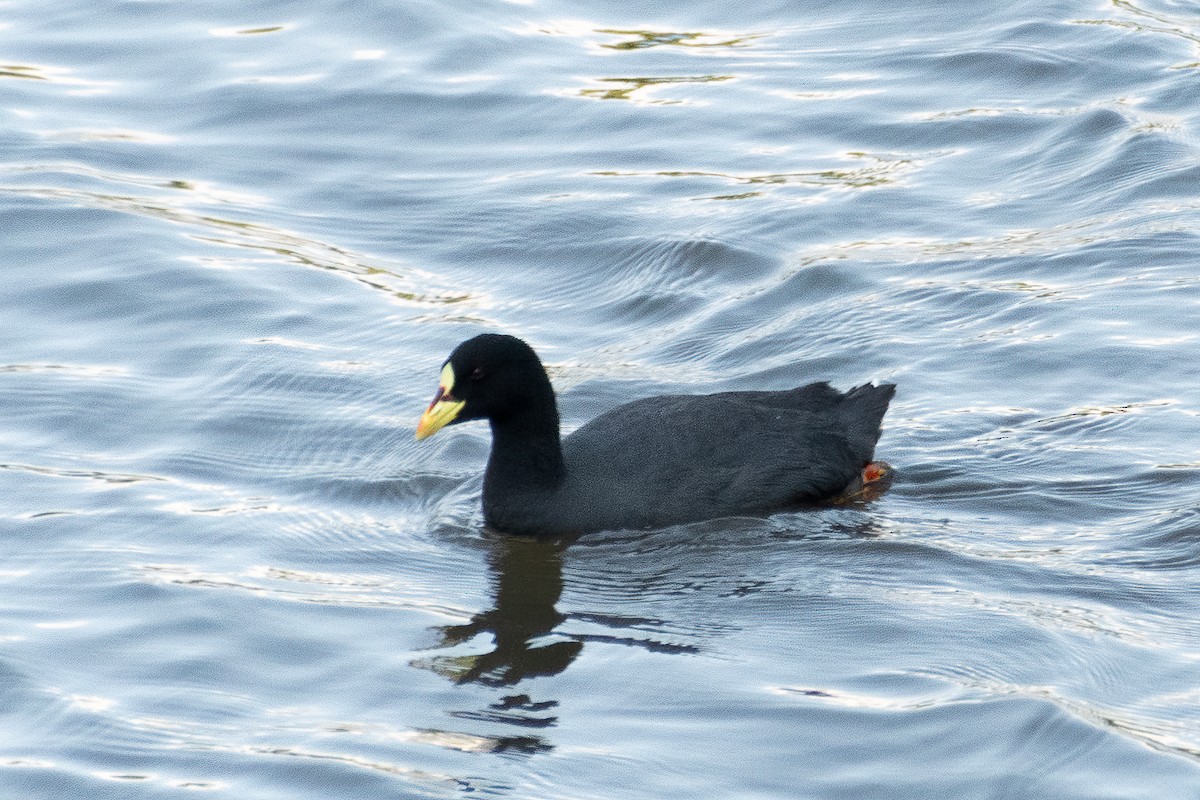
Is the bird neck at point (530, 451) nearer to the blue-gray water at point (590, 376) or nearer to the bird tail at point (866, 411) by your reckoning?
the blue-gray water at point (590, 376)

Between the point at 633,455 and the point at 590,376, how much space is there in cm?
158

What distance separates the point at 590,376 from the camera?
32.3 ft

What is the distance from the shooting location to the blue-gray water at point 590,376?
650cm

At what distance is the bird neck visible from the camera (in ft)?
27.2

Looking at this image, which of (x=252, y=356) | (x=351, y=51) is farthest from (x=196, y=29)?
(x=252, y=356)

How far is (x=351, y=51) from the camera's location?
14742 mm

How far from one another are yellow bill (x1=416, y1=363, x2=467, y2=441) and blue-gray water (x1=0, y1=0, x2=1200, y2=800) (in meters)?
0.54

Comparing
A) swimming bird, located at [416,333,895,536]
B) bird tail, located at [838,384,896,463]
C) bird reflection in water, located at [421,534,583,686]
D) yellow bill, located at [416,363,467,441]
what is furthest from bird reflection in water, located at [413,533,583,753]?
bird tail, located at [838,384,896,463]

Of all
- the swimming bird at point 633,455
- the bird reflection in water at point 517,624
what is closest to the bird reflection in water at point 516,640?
the bird reflection in water at point 517,624

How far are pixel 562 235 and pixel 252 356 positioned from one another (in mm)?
2355

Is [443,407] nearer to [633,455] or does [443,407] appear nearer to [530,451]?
[530,451]

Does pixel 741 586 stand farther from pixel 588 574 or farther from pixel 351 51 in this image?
pixel 351 51

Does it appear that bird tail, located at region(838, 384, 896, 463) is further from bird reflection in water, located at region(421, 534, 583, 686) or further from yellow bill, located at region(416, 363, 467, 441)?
yellow bill, located at region(416, 363, 467, 441)

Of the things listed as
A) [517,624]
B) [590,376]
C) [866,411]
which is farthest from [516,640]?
[590,376]
